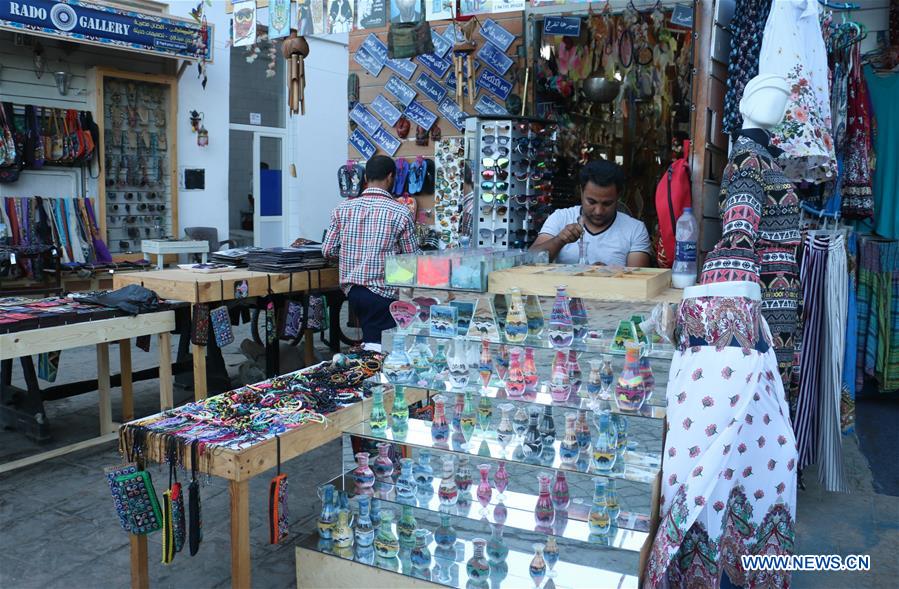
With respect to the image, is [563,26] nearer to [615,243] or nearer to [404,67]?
[404,67]

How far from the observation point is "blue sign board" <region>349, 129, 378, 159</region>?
6.42 meters

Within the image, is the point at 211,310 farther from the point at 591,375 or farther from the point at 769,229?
the point at 769,229

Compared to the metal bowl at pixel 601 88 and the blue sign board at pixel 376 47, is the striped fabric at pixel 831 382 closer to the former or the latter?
the metal bowl at pixel 601 88

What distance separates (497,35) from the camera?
5.68 metres

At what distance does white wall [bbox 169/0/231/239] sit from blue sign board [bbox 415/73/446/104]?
4.28 m

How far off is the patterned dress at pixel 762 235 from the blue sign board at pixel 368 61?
396cm

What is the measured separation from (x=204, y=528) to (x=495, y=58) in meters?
4.01

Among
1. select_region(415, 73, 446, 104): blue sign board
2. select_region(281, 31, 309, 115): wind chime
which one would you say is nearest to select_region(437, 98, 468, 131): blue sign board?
select_region(415, 73, 446, 104): blue sign board

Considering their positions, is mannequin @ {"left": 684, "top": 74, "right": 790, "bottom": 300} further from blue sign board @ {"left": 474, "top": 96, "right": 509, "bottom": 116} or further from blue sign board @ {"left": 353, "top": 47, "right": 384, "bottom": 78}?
blue sign board @ {"left": 353, "top": 47, "right": 384, "bottom": 78}

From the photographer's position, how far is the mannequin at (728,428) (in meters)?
2.32

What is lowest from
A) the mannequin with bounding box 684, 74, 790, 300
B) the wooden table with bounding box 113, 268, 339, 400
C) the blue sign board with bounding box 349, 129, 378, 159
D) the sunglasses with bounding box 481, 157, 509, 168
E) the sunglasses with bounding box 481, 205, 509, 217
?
the wooden table with bounding box 113, 268, 339, 400

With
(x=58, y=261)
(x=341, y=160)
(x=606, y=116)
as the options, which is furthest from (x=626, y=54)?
(x=341, y=160)

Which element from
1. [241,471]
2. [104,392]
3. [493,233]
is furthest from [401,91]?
[241,471]

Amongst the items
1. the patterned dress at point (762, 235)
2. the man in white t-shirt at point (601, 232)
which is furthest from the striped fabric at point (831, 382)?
the man in white t-shirt at point (601, 232)
